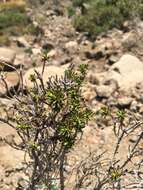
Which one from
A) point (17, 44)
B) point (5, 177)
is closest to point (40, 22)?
point (17, 44)

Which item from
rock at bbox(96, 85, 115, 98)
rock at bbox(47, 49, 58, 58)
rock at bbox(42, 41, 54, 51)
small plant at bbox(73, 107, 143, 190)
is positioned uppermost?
rock at bbox(42, 41, 54, 51)

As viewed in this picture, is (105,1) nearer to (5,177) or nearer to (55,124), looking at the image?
(5,177)

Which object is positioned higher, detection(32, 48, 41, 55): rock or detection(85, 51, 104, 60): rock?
detection(32, 48, 41, 55): rock

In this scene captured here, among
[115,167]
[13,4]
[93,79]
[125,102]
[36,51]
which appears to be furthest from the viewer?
[13,4]

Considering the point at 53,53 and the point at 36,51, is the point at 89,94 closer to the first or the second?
the point at 53,53

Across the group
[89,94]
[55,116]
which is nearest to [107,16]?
[89,94]

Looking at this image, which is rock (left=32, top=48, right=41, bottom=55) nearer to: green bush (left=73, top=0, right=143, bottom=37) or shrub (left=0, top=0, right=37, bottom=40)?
shrub (left=0, top=0, right=37, bottom=40)

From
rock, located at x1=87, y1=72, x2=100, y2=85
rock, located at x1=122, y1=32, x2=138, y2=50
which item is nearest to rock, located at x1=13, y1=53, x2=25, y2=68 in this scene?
rock, located at x1=87, y1=72, x2=100, y2=85
